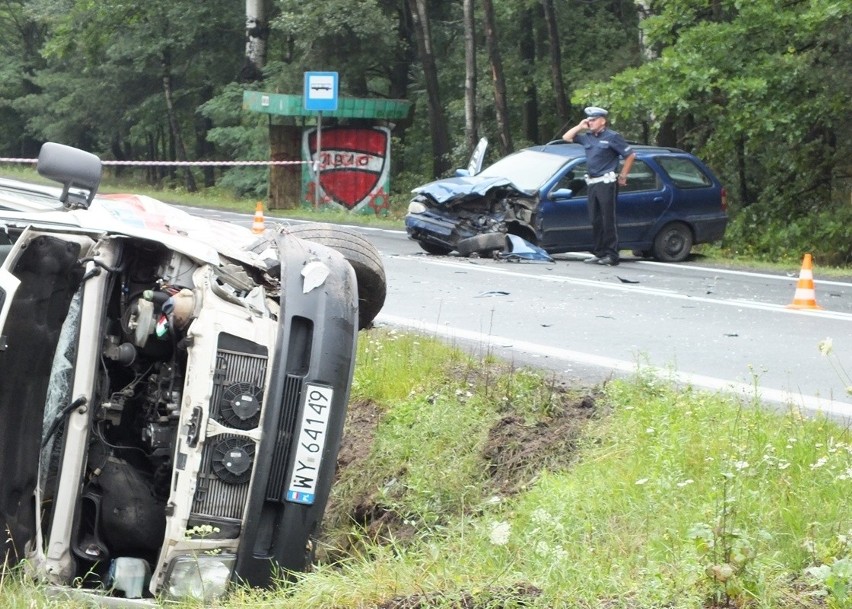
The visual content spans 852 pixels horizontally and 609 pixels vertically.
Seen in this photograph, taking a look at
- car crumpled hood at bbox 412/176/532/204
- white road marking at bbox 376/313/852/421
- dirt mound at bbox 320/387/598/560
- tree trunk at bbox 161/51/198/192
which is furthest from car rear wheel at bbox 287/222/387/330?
tree trunk at bbox 161/51/198/192

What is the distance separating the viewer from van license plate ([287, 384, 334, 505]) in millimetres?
5234

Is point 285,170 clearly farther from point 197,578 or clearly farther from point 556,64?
point 197,578

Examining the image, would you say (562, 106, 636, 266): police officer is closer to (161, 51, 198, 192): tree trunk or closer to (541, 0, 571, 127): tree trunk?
(541, 0, 571, 127): tree trunk

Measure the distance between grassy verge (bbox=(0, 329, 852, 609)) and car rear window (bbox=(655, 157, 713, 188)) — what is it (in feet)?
31.9

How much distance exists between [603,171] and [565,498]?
32.4 ft

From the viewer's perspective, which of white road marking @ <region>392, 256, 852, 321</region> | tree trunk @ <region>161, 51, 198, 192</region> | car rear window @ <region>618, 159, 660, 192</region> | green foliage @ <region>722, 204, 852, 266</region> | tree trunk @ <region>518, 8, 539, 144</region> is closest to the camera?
white road marking @ <region>392, 256, 852, 321</region>

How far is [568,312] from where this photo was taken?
35.0 feet

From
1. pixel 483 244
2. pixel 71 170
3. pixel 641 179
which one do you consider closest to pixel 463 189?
pixel 483 244

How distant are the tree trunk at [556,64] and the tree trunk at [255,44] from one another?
9019 millimetres

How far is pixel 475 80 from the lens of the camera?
30953mm

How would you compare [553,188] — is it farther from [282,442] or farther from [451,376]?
[282,442]

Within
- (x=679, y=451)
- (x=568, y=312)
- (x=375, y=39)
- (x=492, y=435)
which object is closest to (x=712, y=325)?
(x=568, y=312)

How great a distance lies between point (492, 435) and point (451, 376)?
978 millimetres

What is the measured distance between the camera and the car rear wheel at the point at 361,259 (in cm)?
765
